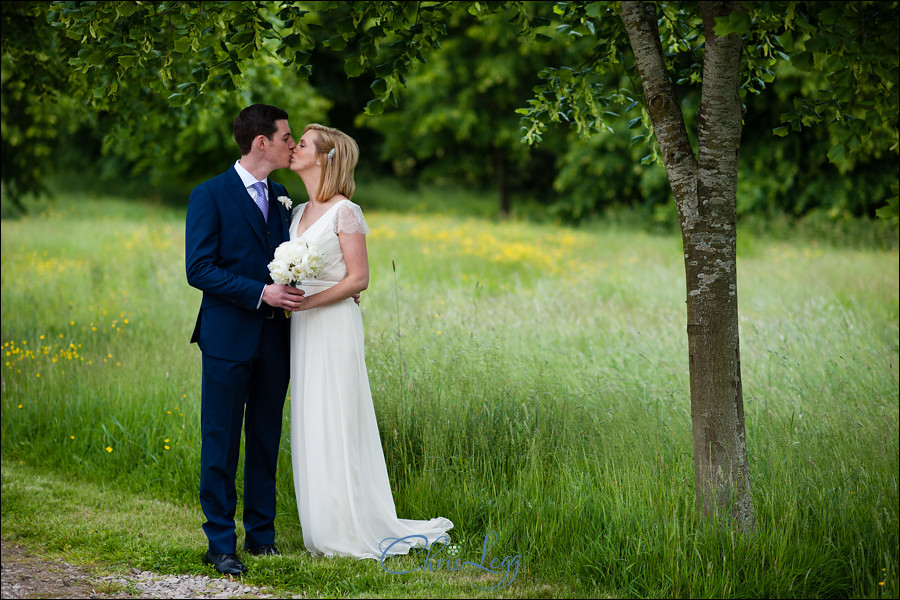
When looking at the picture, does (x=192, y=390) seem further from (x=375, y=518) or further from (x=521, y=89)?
(x=521, y=89)

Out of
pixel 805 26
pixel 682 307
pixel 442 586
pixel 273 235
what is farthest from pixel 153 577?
pixel 682 307

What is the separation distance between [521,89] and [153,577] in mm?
23004

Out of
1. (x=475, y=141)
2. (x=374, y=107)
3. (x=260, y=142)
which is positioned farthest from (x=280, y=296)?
(x=475, y=141)

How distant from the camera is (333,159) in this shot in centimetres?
427

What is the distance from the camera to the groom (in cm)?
402

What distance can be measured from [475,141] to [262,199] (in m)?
21.2

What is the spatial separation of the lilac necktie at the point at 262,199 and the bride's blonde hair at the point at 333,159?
0.95 ft

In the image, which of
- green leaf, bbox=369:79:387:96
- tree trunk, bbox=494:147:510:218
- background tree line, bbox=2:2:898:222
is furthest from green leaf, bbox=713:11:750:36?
tree trunk, bbox=494:147:510:218

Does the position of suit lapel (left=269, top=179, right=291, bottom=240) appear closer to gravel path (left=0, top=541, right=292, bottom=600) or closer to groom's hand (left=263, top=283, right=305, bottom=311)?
groom's hand (left=263, top=283, right=305, bottom=311)

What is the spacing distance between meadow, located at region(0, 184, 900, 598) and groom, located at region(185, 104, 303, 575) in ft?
1.08

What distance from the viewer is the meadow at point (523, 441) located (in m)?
3.85

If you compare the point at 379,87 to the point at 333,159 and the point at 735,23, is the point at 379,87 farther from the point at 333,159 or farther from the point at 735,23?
the point at 735,23

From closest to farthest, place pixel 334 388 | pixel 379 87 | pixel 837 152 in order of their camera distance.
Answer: pixel 837 152 < pixel 379 87 < pixel 334 388

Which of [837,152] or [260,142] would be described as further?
[260,142]
